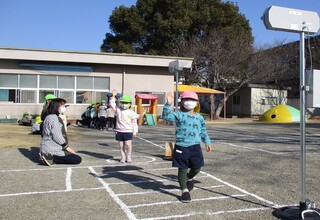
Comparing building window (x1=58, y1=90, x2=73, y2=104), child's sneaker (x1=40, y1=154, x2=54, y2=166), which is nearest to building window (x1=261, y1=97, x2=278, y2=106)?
building window (x1=58, y1=90, x2=73, y2=104)

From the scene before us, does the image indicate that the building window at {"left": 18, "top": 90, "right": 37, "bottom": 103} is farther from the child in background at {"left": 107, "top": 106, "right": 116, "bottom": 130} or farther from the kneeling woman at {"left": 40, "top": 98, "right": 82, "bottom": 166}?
the kneeling woman at {"left": 40, "top": 98, "right": 82, "bottom": 166}

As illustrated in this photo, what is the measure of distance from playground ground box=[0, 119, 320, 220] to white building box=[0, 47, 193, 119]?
543 inches

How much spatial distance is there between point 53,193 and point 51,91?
18369mm

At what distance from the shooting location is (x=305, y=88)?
4.50m

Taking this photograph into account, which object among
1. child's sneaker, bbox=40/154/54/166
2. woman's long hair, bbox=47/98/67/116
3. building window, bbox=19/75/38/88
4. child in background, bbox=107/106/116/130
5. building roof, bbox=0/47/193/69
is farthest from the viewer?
building window, bbox=19/75/38/88

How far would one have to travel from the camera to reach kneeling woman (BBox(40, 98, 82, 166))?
7.79 metres

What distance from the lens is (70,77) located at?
2330 cm

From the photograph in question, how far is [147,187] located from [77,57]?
18.3m

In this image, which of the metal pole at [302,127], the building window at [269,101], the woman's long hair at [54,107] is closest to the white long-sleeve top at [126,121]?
the woman's long hair at [54,107]

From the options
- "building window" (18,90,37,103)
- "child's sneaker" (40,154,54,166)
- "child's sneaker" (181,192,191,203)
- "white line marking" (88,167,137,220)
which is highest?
"building window" (18,90,37,103)

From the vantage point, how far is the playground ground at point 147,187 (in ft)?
15.1

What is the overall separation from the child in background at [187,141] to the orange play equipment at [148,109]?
1649 cm

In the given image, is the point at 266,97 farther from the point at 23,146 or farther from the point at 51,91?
the point at 23,146

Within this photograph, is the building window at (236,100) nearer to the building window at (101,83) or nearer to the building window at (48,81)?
the building window at (101,83)
